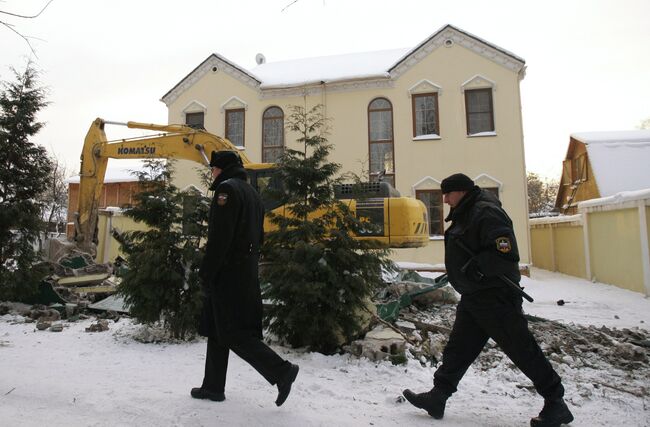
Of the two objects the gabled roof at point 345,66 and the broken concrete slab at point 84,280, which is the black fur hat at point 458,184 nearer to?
the broken concrete slab at point 84,280

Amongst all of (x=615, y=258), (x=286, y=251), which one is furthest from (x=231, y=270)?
(x=615, y=258)

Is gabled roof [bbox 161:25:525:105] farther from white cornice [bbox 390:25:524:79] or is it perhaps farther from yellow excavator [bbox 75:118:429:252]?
yellow excavator [bbox 75:118:429:252]

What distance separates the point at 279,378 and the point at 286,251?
1.93 metres

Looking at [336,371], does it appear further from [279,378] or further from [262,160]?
[262,160]

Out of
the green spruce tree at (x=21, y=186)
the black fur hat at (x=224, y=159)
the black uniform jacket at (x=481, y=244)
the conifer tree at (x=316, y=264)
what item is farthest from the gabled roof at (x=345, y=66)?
the black uniform jacket at (x=481, y=244)

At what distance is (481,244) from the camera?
2959 millimetres

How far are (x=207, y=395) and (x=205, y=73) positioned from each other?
16278mm

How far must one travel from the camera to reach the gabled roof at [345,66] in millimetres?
14734

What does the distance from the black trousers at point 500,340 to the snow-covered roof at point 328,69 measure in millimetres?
13378

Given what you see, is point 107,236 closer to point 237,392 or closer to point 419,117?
point 419,117

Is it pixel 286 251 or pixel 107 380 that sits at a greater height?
pixel 286 251

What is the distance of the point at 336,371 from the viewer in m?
4.16

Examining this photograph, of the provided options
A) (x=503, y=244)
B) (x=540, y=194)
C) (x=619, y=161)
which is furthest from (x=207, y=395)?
(x=540, y=194)

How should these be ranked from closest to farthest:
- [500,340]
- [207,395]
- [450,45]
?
[500,340], [207,395], [450,45]
